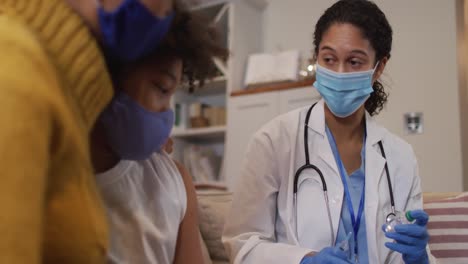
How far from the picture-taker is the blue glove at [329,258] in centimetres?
113

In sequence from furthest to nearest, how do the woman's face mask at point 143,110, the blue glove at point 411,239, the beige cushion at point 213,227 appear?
the beige cushion at point 213,227, the blue glove at point 411,239, the woman's face mask at point 143,110

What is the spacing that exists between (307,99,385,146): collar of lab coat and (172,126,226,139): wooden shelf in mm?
A: 2024

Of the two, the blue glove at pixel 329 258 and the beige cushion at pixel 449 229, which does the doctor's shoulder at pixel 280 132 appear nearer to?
the blue glove at pixel 329 258

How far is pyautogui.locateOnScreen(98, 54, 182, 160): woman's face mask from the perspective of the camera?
23.7 inches

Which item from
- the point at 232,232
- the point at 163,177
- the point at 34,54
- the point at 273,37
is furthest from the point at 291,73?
the point at 34,54

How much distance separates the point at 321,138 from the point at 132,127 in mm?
908

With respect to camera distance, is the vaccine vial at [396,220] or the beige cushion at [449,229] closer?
the vaccine vial at [396,220]

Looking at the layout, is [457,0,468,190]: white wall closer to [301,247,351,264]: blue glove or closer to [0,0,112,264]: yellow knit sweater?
[301,247,351,264]: blue glove

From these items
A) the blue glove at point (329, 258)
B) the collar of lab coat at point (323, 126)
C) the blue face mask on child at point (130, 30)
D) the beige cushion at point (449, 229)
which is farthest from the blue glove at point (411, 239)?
the blue face mask on child at point (130, 30)

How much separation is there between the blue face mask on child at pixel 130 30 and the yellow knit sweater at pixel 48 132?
25 mm

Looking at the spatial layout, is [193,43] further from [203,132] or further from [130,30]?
[203,132]

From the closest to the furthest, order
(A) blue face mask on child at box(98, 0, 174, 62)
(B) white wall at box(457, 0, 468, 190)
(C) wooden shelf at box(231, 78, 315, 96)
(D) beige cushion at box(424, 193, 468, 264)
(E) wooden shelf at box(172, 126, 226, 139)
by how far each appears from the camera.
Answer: (A) blue face mask on child at box(98, 0, 174, 62) < (D) beige cushion at box(424, 193, 468, 264) < (B) white wall at box(457, 0, 468, 190) < (C) wooden shelf at box(231, 78, 315, 96) < (E) wooden shelf at box(172, 126, 226, 139)

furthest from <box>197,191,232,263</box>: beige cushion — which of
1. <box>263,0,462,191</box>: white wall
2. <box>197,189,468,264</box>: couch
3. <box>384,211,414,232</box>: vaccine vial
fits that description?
<box>263,0,462,191</box>: white wall

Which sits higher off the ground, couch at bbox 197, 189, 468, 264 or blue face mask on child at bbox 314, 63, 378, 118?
blue face mask on child at bbox 314, 63, 378, 118
